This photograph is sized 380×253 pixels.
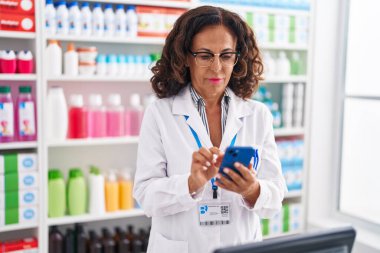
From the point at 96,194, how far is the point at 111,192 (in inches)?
4.1

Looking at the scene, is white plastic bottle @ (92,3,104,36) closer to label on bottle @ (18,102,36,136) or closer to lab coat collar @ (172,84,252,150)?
label on bottle @ (18,102,36,136)

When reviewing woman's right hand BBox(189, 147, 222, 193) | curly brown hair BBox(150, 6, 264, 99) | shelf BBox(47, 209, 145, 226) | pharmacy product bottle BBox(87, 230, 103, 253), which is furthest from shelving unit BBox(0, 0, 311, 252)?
woman's right hand BBox(189, 147, 222, 193)

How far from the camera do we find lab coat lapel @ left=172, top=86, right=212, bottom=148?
1.60 m

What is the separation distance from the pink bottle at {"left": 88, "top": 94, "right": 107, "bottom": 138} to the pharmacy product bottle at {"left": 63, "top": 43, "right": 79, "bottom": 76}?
0.20 m

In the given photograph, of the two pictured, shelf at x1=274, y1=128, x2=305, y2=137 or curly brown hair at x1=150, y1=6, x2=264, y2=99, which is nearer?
curly brown hair at x1=150, y1=6, x2=264, y2=99

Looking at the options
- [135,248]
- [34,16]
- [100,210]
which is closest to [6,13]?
[34,16]

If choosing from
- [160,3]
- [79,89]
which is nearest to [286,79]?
[160,3]

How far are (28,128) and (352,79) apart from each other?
2480 millimetres

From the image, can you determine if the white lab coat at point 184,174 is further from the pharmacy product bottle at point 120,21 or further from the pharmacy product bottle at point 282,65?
the pharmacy product bottle at point 282,65

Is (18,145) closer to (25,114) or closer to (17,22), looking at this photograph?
(25,114)

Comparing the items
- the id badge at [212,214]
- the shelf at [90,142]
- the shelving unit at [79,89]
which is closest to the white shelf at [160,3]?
the shelving unit at [79,89]

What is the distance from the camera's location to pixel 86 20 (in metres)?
2.80

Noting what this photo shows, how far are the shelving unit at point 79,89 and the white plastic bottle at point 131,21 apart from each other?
0.13 ft

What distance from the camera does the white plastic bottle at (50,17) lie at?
2.70 metres
